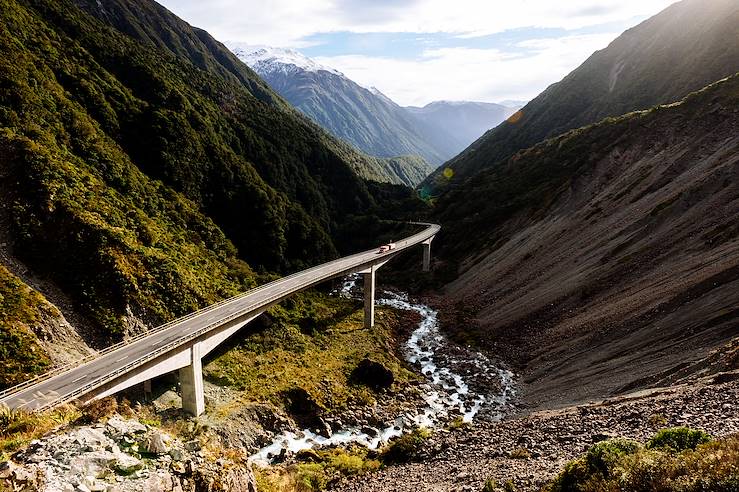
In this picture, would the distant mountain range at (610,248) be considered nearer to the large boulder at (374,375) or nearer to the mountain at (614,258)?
the mountain at (614,258)

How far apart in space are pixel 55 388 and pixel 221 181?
54.1 meters

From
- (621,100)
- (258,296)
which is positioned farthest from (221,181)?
(621,100)

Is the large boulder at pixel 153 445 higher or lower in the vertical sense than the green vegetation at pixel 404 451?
higher

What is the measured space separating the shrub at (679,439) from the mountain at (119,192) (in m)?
35.5

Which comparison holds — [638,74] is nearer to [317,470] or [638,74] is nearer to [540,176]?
[540,176]

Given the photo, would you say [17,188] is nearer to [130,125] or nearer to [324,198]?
[130,125]

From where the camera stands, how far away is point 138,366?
2739cm

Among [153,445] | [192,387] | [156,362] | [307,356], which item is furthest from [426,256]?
[153,445]

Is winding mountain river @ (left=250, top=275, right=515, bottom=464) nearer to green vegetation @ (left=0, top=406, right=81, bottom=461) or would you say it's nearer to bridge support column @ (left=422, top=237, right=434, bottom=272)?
green vegetation @ (left=0, top=406, right=81, bottom=461)

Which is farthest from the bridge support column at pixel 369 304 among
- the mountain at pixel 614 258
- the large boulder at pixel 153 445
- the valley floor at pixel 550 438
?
the large boulder at pixel 153 445

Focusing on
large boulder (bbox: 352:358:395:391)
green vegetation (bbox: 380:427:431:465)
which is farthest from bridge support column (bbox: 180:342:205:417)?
large boulder (bbox: 352:358:395:391)

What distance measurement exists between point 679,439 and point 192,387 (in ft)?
101

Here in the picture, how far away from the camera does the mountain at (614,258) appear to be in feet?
111

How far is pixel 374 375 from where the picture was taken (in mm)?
42656
